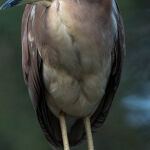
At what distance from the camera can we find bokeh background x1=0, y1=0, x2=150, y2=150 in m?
5.51

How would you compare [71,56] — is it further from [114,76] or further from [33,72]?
[114,76]

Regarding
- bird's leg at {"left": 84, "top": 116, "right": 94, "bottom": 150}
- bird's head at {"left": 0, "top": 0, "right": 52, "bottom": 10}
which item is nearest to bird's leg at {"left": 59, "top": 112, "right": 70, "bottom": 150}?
bird's leg at {"left": 84, "top": 116, "right": 94, "bottom": 150}

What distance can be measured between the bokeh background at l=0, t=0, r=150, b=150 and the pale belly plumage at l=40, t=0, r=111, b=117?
142 cm

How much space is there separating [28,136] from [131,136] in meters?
0.84

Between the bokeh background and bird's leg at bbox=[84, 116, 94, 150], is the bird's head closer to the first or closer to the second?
bird's leg at bbox=[84, 116, 94, 150]

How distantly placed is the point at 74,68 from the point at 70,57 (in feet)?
0.26

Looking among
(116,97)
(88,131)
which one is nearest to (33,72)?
(88,131)

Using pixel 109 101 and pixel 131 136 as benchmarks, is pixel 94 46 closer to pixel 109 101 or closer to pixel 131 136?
pixel 109 101

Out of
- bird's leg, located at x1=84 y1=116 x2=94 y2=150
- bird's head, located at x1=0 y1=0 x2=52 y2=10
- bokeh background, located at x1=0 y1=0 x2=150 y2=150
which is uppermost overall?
bird's head, located at x1=0 y1=0 x2=52 y2=10

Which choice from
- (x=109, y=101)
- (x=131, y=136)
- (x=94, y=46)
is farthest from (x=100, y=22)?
(x=131, y=136)

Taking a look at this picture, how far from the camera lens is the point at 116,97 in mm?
5754

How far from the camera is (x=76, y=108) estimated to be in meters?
4.12

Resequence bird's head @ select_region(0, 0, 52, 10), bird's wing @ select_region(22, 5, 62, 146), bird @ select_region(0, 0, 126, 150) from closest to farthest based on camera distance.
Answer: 1. bird's head @ select_region(0, 0, 52, 10)
2. bird @ select_region(0, 0, 126, 150)
3. bird's wing @ select_region(22, 5, 62, 146)

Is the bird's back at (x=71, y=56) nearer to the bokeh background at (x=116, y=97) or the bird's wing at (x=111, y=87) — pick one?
the bird's wing at (x=111, y=87)
